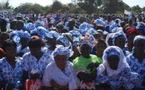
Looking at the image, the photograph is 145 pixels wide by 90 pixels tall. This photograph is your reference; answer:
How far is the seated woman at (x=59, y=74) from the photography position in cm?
809

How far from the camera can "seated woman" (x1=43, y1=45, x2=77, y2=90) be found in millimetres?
8094

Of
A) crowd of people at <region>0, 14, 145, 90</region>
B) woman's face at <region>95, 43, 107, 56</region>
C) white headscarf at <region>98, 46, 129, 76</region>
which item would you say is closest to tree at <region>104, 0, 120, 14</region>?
woman's face at <region>95, 43, 107, 56</region>

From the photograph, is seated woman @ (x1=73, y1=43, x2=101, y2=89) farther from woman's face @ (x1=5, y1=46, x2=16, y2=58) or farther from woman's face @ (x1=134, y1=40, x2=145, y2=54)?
woman's face @ (x1=5, y1=46, x2=16, y2=58)

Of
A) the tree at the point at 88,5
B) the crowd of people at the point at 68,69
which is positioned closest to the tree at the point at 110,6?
the tree at the point at 88,5

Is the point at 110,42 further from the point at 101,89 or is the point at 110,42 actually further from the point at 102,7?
the point at 102,7

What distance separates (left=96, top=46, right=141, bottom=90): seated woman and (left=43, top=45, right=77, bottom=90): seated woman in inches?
20.4

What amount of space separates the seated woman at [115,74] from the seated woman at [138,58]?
46 cm

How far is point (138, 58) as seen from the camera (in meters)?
8.74

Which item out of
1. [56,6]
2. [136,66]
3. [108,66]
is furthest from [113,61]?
[56,6]

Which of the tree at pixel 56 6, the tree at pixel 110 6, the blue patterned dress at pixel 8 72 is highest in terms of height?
the blue patterned dress at pixel 8 72

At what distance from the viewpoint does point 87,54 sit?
9.35 metres

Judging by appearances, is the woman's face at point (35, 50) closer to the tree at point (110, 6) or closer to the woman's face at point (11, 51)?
the woman's face at point (11, 51)

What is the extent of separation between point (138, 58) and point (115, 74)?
83 cm

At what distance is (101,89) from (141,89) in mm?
762
